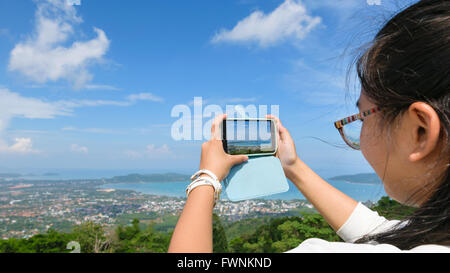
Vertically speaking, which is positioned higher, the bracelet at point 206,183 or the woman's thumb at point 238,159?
the woman's thumb at point 238,159

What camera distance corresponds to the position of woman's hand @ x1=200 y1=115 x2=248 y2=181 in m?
1.11

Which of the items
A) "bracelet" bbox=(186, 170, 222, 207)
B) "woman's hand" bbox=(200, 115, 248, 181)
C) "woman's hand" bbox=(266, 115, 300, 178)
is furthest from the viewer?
"woman's hand" bbox=(266, 115, 300, 178)

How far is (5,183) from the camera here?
700 inches

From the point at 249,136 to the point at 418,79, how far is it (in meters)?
0.71

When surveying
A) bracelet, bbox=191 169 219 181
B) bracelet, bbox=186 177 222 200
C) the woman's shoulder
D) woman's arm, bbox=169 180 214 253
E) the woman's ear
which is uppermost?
the woman's ear

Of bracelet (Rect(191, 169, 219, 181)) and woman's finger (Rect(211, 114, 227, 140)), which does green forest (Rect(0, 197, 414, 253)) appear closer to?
woman's finger (Rect(211, 114, 227, 140))

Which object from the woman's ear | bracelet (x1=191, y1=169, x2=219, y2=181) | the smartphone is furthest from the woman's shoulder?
the smartphone

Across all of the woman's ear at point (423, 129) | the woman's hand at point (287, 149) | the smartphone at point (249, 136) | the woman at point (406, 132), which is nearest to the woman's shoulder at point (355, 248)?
the woman at point (406, 132)

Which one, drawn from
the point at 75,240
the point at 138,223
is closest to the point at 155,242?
the point at 138,223

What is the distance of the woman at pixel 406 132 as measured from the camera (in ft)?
2.52

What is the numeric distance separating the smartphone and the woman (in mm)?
306

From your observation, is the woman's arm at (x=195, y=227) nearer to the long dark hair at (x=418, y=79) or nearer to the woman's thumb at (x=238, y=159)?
the woman's thumb at (x=238, y=159)

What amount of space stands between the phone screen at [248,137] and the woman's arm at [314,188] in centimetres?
9

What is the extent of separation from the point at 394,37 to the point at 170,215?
7.84 meters
